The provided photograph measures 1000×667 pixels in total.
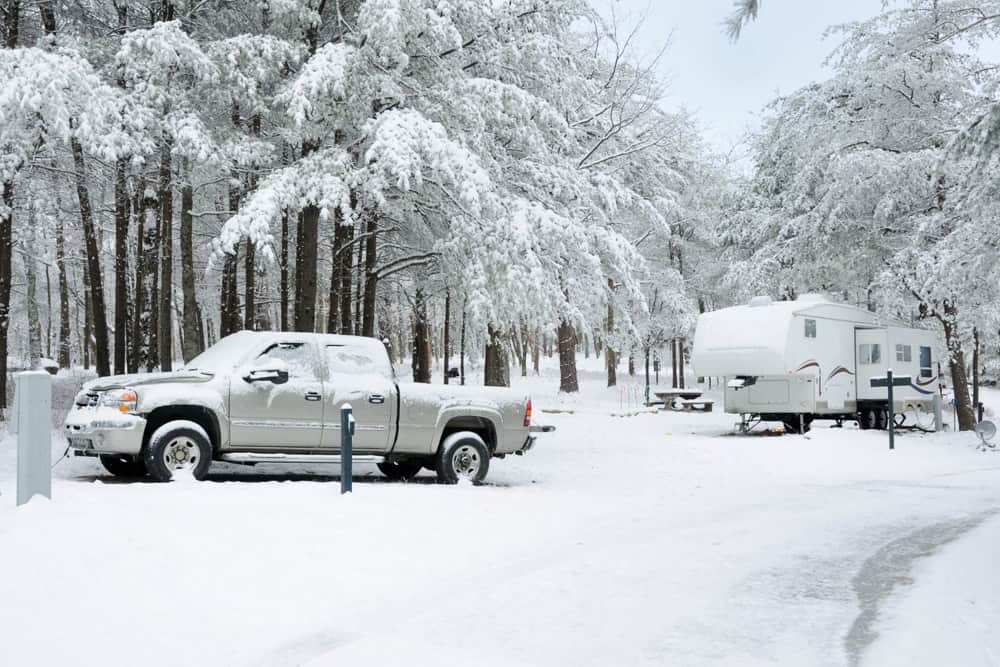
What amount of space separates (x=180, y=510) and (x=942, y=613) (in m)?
5.59

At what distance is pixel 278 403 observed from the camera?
10508 mm

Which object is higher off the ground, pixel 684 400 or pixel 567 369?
pixel 567 369

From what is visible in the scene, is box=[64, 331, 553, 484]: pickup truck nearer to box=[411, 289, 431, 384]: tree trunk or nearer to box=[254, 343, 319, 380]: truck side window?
box=[254, 343, 319, 380]: truck side window

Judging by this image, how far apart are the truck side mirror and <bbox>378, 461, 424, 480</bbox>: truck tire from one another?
7.31ft

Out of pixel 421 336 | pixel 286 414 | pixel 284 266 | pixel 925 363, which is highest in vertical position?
pixel 284 266

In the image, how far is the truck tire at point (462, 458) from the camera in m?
11.2

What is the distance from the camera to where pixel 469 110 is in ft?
47.3

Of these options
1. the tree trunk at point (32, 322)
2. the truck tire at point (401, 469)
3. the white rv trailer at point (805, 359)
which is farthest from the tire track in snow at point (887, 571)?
the tree trunk at point (32, 322)

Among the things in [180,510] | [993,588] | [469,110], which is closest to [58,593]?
[180,510]

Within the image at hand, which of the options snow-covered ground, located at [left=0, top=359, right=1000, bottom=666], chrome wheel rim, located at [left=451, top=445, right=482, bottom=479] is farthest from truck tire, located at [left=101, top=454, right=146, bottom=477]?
chrome wheel rim, located at [left=451, top=445, right=482, bottom=479]

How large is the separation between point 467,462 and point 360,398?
161 centimetres

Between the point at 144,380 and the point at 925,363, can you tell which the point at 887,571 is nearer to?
the point at 144,380

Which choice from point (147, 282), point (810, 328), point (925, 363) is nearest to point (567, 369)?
point (925, 363)

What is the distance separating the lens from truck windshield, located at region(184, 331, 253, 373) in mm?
10562
